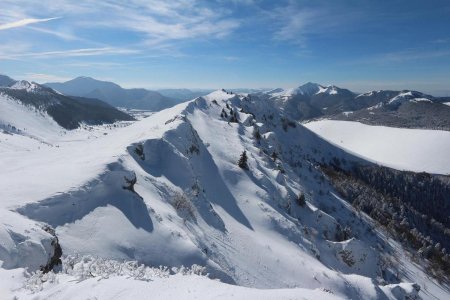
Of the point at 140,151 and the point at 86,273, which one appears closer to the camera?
the point at 86,273

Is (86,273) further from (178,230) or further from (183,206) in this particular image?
(183,206)

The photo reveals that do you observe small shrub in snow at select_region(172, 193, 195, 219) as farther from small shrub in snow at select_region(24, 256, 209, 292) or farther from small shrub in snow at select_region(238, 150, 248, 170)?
small shrub in snow at select_region(238, 150, 248, 170)

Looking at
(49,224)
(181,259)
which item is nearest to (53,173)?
(49,224)

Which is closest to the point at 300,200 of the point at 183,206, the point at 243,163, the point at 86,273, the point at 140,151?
the point at 243,163

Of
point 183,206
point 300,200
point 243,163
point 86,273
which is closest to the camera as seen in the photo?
point 86,273

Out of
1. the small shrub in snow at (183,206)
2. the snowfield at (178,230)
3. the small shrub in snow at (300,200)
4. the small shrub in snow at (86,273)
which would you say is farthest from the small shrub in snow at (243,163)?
the small shrub in snow at (86,273)

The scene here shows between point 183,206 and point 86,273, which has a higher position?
point 86,273

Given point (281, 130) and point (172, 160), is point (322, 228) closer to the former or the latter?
point (172, 160)

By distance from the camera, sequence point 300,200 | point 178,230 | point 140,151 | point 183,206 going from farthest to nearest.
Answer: point 300,200 → point 140,151 → point 183,206 → point 178,230

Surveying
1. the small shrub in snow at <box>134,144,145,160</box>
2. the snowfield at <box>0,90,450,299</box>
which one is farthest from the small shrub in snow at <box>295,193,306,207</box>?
the small shrub in snow at <box>134,144,145,160</box>

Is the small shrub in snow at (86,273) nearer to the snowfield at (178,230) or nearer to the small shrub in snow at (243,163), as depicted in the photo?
the snowfield at (178,230)
